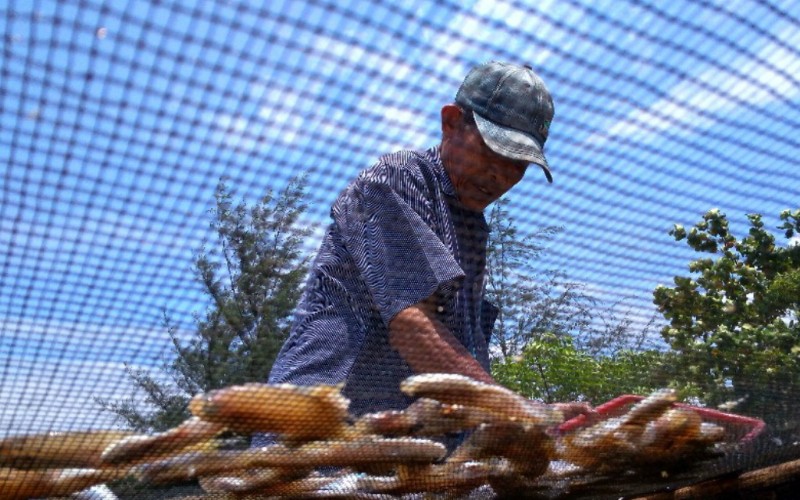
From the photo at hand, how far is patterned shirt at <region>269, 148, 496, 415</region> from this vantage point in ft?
4.45

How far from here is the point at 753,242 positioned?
2.53m

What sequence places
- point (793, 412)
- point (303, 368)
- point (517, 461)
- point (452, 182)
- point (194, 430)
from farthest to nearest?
point (793, 412)
point (452, 182)
point (303, 368)
point (517, 461)
point (194, 430)

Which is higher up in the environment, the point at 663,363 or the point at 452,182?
the point at 452,182

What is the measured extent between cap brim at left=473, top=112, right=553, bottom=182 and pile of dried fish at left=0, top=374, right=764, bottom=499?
379mm

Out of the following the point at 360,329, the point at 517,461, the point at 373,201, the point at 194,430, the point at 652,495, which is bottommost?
the point at 652,495

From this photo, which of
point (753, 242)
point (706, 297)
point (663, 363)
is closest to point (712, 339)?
point (663, 363)

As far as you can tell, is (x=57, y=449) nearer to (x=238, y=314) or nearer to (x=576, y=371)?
(x=238, y=314)

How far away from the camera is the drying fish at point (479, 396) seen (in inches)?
47.1

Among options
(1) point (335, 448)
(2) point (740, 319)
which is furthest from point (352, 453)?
(2) point (740, 319)

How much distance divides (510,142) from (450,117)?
0.44ft

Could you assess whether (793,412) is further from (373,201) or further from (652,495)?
(373,201)

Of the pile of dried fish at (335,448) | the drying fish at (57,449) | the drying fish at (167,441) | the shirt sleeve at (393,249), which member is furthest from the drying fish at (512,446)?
the drying fish at (57,449)

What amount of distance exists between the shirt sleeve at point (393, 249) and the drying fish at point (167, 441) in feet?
1.12

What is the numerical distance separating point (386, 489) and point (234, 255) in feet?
1.53
